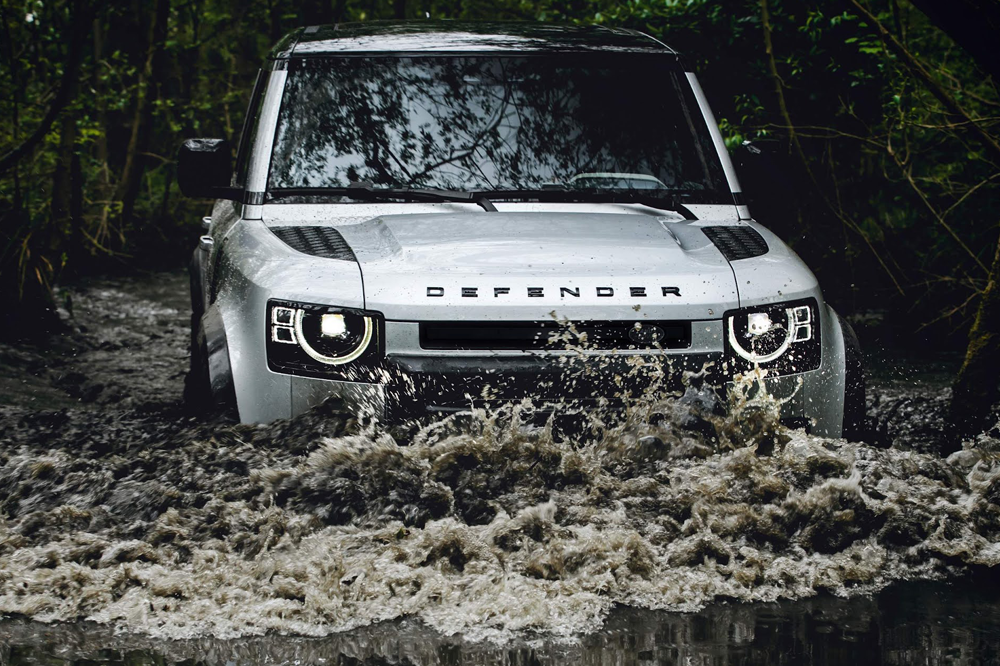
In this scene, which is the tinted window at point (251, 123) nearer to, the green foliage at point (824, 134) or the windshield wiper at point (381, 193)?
the windshield wiper at point (381, 193)

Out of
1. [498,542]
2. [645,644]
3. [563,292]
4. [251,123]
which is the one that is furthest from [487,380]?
[251,123]

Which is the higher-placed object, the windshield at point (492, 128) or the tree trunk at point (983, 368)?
the windshield at point (492, 128)

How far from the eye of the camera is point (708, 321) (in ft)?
14.9

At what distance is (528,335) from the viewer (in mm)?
4453

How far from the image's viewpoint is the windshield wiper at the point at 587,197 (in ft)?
17.8

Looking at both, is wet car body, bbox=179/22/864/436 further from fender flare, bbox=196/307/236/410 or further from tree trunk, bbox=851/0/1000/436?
tree trunk, bbox=851/0/1000/436

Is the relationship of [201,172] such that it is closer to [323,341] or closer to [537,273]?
[323,341]

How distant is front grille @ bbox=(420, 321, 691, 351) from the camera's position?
14.6 ft

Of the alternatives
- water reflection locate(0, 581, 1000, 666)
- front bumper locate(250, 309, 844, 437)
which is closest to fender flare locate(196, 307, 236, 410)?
front bumper locate(250, 309, 844, 437)

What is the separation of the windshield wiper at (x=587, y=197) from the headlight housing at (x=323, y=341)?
116 cm

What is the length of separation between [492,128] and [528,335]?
148 centimetres

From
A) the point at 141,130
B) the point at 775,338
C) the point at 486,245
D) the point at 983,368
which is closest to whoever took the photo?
the point at 775,338

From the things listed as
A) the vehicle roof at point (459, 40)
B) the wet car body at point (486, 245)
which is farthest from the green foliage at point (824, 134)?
the wet car body at point (486, 245)

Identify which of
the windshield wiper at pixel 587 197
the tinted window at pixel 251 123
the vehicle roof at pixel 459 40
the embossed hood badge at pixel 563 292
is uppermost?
the vehicle roof at pixel 459 40
